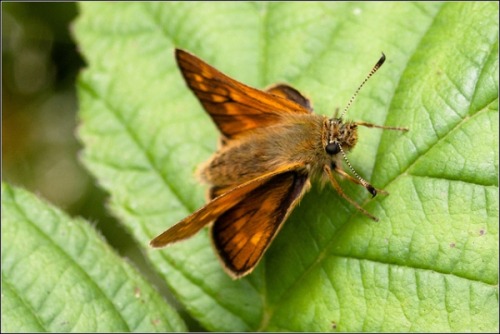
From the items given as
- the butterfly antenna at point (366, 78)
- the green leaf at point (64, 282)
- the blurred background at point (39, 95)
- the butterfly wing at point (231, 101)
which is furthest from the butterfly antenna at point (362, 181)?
the blurred background at point (39, 95)

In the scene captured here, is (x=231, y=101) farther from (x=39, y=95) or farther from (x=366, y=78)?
(x=39, y=95)

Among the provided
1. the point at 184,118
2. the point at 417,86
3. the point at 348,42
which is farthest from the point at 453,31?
the point at 184,118

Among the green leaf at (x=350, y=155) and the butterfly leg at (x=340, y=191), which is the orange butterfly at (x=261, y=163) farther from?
the green leaf at (x=350, y=155)

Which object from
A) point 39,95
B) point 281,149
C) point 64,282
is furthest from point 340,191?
point 39,95

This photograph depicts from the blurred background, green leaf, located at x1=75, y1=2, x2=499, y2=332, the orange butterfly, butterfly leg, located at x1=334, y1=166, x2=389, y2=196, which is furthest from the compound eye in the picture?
the blurred background

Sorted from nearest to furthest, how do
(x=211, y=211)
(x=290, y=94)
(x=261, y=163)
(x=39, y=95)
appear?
1. (x=211, y=211)
2. (x=261, y=163)
3. (x=290, y=94)
4. (x=39, y=95)

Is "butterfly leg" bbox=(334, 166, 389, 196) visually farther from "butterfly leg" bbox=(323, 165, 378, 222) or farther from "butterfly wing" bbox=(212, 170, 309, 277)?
"butterfly wing" bbox=(212, 170, 309, 277)
